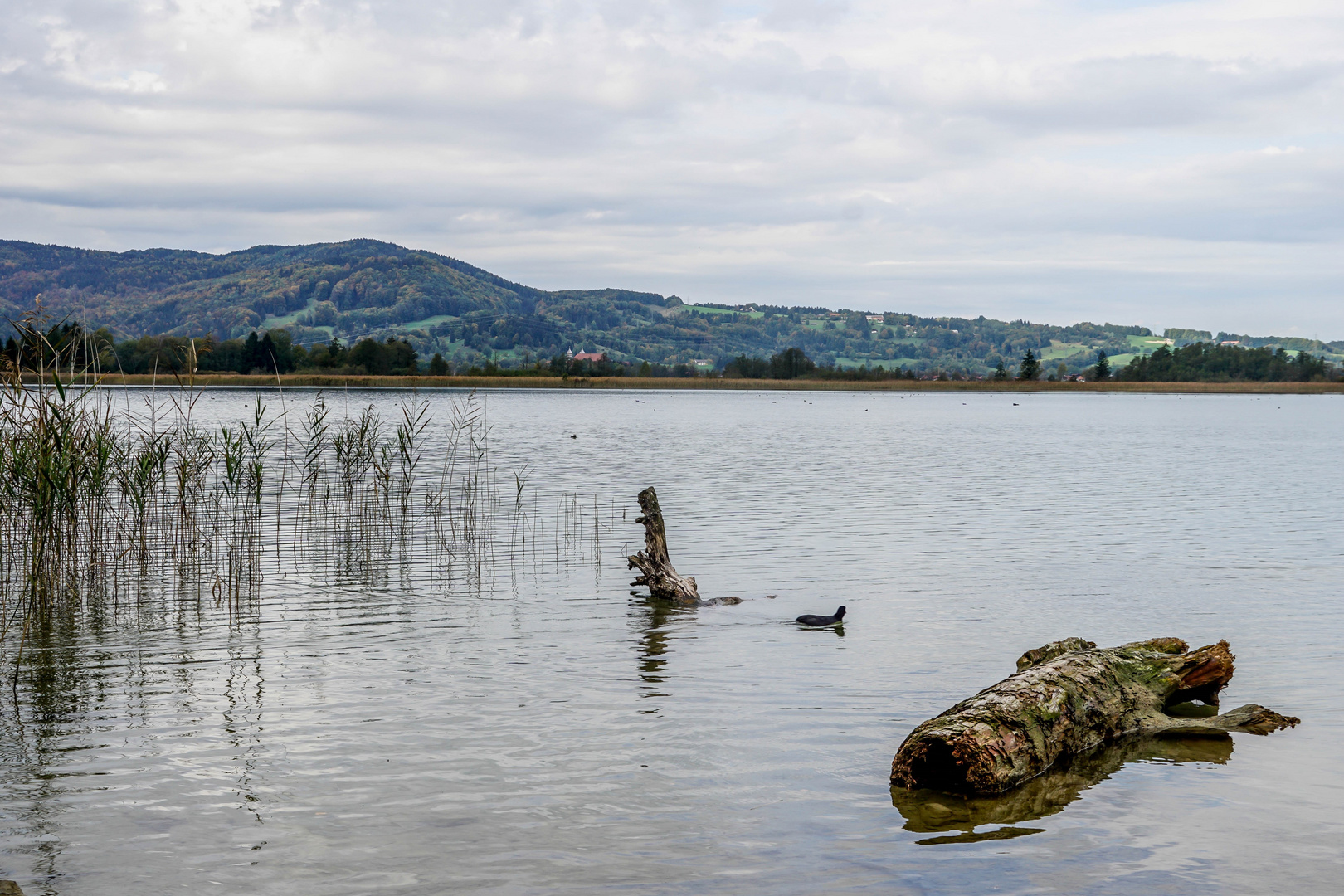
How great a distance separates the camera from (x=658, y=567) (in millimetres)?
14633

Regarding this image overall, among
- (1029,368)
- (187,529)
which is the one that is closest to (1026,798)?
(187,529)

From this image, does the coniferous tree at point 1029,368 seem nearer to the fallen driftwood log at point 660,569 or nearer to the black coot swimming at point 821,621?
the fallen driftwood log at point 660,569

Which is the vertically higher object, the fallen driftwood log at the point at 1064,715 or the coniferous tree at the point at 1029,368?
the coniferous tree at the point at 1029,368

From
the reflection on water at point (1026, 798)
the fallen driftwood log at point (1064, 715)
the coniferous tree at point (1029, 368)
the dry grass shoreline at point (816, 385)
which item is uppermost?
the coniferous tree at point (1029, 368)

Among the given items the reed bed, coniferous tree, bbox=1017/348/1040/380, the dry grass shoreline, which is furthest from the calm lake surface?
coniferous tree, bbox=1017/348/1040/380

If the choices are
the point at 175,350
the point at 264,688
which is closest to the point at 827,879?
the point at 264,688

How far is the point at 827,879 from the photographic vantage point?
595 centimetres

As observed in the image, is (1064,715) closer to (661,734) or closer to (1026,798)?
(1026,798)

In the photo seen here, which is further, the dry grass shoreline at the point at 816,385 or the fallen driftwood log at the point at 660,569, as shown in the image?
the dry grass shoreline at the point at 816,385

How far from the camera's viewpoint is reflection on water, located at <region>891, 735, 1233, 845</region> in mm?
6793

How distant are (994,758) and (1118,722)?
209 cm

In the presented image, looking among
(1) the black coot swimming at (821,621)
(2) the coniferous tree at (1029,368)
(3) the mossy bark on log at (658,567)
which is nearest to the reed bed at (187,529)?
(3) the mossy bark on log at (658,567)

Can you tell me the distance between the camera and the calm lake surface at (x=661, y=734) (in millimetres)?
6176

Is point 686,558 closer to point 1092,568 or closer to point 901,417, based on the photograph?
point 1092,568
